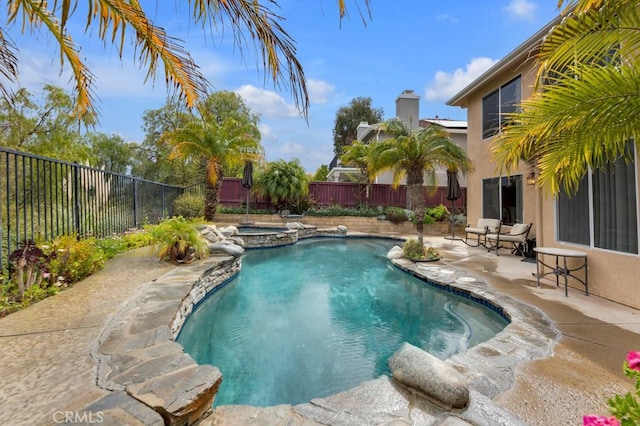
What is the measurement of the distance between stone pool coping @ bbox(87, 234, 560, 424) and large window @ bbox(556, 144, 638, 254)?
2029 mm

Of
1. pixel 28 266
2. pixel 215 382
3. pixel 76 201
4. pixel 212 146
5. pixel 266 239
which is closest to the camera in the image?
pixel 215 382

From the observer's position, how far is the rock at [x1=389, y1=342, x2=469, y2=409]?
6.93ft

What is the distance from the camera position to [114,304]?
12.1 ft

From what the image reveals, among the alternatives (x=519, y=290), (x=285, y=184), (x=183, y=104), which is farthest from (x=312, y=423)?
(x=285, y=184)

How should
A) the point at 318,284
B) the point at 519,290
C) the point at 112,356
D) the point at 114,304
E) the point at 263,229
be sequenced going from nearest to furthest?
the point at 112,356
the point at 114,304
the point at 519,290
the point at 318,284
the point at 263,229

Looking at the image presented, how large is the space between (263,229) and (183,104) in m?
10.5

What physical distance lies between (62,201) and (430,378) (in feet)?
22.9

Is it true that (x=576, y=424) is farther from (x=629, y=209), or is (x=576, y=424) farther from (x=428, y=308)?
(x=629, y=209)

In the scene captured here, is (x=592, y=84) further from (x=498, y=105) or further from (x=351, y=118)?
(x=351, y=118)

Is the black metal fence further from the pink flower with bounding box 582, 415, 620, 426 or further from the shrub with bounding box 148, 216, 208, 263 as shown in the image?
the pink flower with bounding box 582, 415, 620, 426

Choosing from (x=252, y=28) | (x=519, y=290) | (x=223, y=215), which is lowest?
(x=519, y=290)

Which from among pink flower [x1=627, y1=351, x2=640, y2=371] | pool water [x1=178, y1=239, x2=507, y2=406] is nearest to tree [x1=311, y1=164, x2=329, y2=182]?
pool water [x1=178, y1=239, x2=507, y2=406]

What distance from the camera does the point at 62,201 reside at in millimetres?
5758

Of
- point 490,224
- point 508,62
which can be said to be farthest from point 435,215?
point 508,62
